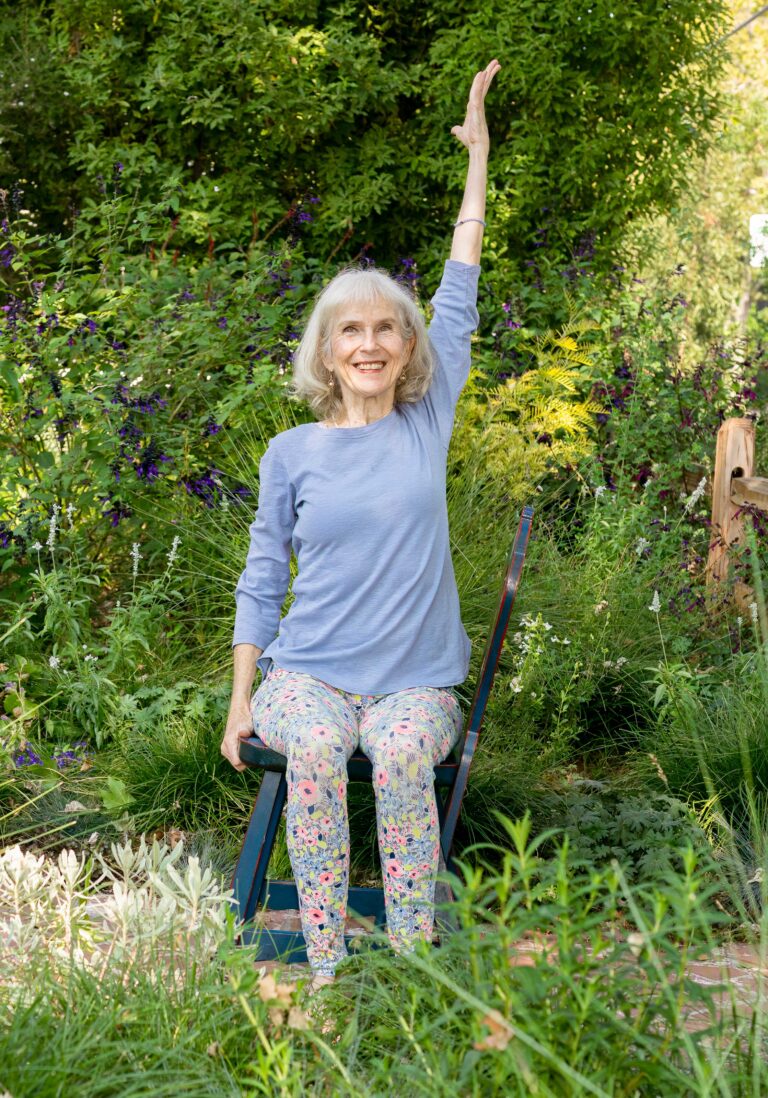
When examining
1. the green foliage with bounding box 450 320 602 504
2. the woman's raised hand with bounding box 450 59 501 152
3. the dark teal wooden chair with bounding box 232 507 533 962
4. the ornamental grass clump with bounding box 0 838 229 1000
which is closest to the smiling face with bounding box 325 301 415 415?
the dark teal wooden chair with bounding box 232 507 533 962

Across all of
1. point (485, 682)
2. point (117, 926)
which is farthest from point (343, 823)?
point (117, 926)

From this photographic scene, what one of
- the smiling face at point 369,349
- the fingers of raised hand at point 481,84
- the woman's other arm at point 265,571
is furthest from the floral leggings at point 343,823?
the fingers of raised hand at point 481,84

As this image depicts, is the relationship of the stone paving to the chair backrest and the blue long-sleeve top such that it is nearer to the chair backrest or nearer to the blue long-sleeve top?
the chair backrest

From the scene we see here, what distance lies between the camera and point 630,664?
158 inches

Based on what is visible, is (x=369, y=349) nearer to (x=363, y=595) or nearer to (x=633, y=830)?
(x=363, y=595)

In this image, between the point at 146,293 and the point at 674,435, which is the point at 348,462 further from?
the point at 674,435

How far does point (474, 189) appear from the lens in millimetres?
3176

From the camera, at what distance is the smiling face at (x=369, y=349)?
2908 mm

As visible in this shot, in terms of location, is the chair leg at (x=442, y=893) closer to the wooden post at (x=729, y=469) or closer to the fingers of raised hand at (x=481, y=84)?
the fingers of raised hand at (x=481, y=84)

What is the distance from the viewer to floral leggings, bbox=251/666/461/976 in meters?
2.55

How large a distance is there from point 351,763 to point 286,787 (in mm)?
223

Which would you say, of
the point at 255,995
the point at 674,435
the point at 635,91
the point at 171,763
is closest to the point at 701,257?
the point at 635,91

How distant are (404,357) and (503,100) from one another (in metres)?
4.25

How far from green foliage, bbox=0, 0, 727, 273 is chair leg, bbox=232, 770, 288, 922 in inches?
163
